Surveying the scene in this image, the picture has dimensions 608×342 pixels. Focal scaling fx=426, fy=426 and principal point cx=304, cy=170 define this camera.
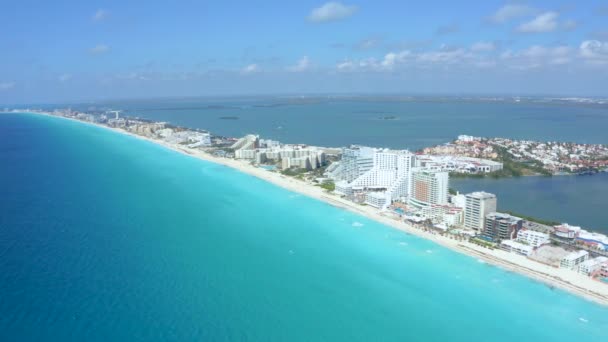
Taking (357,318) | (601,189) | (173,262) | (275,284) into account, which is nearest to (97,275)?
(173,262)

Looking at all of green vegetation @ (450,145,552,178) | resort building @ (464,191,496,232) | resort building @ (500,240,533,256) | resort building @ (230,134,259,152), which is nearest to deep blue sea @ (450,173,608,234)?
green vegetation @ (450,145,552,178)

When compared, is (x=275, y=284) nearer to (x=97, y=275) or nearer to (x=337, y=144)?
(x=97, y=275)

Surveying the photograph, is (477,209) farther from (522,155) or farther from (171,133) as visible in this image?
(171,133)

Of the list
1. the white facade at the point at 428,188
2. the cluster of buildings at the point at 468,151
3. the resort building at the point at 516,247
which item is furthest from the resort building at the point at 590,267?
the cluster of buildings at the point at 468,151

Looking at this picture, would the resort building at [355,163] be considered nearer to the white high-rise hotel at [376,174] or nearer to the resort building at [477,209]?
the white high-rise hotel at [376,174]

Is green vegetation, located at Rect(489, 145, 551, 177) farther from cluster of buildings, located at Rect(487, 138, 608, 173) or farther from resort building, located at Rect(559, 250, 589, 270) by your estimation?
resort building, located at Rect(559, 250, 589, 270)

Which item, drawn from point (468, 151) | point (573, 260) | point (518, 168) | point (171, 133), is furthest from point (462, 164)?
point (171, 133)
